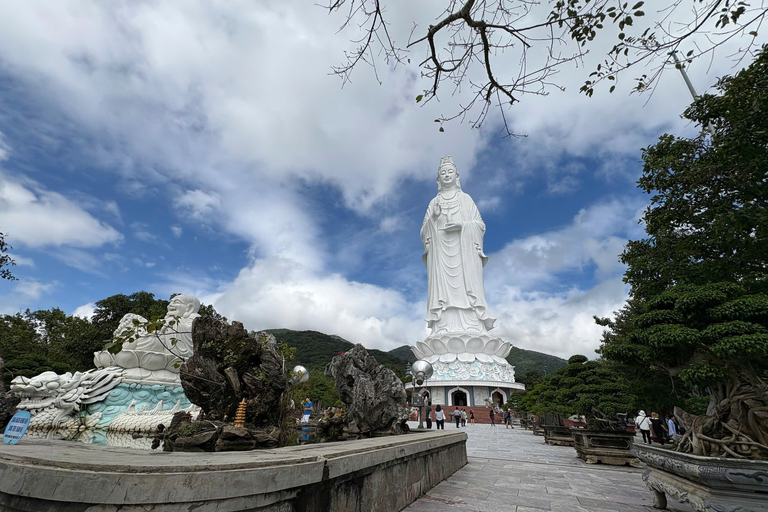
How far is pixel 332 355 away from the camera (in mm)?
54375

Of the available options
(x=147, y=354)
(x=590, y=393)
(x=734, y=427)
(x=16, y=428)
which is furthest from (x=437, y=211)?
(x=16, y=428)

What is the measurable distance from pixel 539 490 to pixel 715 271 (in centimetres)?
451

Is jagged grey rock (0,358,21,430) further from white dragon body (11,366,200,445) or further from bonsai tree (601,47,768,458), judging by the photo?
bonsai tree (601,47,768,458)

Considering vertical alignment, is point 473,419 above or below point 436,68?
below

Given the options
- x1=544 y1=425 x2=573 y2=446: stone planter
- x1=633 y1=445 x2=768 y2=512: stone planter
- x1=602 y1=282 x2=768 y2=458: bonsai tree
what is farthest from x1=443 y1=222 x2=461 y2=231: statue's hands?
x1=633 y1=445 x2=768 y2=512: stone planter

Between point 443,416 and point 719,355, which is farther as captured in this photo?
point 443,416

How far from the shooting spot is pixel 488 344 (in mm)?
33844

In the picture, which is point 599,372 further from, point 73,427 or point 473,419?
point 473,419

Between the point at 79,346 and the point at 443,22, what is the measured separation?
25.6 m

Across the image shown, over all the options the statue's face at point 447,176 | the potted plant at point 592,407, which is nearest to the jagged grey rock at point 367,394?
the potted plant at point 592,407

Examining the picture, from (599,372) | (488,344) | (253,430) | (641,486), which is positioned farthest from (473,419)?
(253,430)

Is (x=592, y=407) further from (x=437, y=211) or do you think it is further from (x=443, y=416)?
(x=437, y=211)

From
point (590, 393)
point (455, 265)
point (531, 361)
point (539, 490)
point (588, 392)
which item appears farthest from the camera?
point (531, 361)

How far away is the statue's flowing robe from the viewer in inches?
1337
